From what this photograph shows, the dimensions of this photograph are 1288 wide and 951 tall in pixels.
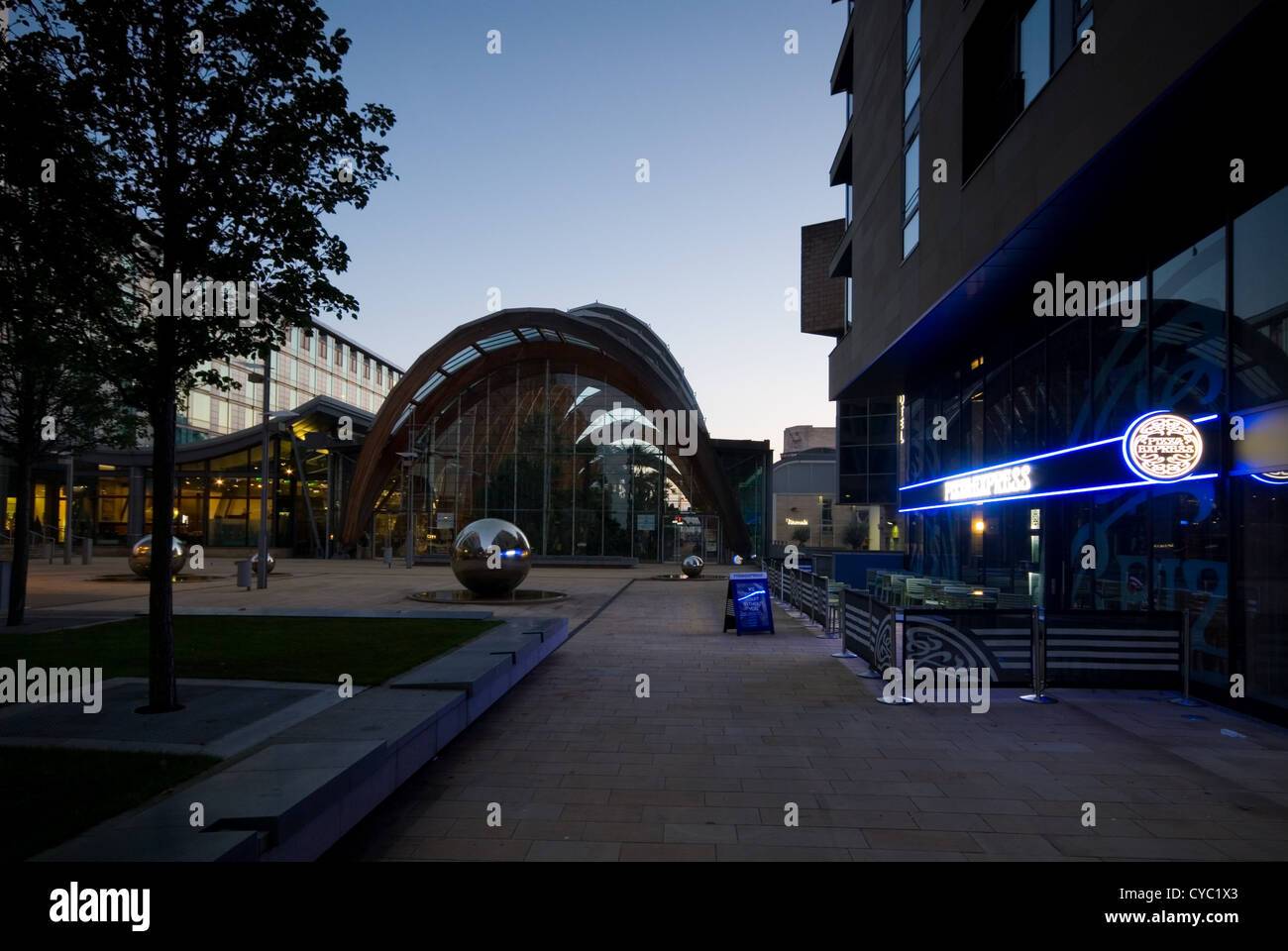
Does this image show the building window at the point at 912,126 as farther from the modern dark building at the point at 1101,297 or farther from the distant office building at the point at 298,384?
the distant office building at the point at 298,384

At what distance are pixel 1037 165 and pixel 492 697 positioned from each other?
1003cm

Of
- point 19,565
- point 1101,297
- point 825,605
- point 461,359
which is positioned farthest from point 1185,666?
point 461,359

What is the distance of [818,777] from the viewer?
620 cm

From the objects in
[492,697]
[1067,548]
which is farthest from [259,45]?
[1067,548]

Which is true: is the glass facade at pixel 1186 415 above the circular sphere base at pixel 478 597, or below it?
above

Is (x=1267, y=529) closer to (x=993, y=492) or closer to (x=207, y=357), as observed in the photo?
(x=993, y=492)

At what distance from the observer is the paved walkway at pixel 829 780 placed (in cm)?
482

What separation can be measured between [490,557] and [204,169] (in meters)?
13.1

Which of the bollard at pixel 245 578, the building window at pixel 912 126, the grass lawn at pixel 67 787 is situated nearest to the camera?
the grass lawn at pixel 67 787

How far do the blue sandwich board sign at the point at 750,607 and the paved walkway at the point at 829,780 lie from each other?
15.5 ft

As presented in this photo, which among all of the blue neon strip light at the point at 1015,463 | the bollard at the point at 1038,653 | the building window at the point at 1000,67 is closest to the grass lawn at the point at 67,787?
the bollard at the point at 1038,653

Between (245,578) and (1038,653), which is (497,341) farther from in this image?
(1038,653)

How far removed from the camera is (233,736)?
5945 millimetres

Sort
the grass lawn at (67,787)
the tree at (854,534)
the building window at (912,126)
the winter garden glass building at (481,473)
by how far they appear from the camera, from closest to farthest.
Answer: the grass lawn at (67,787)
the building window at (912,126)
the winter garden glass building at (481,473)
the tree at (854,534)
